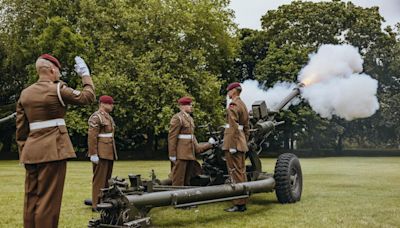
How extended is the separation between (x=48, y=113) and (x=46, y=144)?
0.29 m

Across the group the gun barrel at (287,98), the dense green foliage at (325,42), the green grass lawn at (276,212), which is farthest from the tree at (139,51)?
the green grass lawn at (276,212)

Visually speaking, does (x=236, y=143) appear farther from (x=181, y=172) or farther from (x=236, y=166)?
(x=181, y=172)

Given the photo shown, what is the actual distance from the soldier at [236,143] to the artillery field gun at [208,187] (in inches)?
8.8

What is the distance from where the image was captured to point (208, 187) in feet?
23.3

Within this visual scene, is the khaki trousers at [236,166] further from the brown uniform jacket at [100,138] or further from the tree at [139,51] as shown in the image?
the tree at [139,51]

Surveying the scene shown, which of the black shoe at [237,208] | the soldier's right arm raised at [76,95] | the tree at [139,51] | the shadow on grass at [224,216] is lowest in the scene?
the shadow on grass at [224,216]

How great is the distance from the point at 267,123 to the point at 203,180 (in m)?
1.54

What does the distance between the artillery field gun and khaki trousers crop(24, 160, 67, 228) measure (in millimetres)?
890

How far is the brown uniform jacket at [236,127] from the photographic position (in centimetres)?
819

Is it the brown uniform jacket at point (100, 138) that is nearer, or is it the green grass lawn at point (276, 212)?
the green grass lawn at point (276, 212)

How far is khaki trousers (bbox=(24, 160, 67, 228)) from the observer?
486 centimetres

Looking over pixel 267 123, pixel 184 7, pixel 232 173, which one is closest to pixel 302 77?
pixel 267 123

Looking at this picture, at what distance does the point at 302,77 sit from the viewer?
1119 centimetres

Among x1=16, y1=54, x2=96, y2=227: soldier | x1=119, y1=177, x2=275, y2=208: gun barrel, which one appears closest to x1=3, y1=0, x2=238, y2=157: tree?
x1=119, y1=177, x2=275, y2=208: gun barrel
